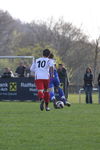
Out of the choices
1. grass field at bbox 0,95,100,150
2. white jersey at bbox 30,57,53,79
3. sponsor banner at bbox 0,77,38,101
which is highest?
white jersey at bbox 30,57,53,79

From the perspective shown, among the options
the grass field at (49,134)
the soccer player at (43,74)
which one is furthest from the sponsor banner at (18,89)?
the grass field at (49,134)

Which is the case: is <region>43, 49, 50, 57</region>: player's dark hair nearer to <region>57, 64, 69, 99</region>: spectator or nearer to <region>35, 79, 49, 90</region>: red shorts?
<region>35, 79, 49, 90</region>: red shorts

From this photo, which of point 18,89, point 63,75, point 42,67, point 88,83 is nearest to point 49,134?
point 42,67

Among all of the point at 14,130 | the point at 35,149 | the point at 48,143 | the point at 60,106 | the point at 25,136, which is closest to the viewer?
the point at 35,149

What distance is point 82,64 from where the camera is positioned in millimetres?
69750

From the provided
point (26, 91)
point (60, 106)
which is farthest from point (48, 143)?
point (26, 91)

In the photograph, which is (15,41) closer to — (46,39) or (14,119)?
(46,39)

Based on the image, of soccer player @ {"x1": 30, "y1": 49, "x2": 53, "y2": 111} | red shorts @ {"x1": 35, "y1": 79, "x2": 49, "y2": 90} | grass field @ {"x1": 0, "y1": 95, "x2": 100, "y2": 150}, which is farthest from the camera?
red shorts @ {"x1": 35, "y1": 79, "x2": 49, "y2": 90}

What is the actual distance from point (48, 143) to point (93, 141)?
2.52ft

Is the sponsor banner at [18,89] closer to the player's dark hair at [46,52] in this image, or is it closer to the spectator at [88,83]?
the spectator at [88,83]

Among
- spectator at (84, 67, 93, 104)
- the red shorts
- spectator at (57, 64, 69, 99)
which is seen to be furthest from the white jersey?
spectator at (84, 67, 93, 104)

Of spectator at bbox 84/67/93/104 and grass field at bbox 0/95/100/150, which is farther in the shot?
spectator at bbox 84/67/93/104

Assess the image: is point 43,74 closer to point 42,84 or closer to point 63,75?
point 42,84

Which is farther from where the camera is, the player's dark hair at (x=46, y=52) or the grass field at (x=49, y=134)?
the player's dark hair at (x=46, y=52)
